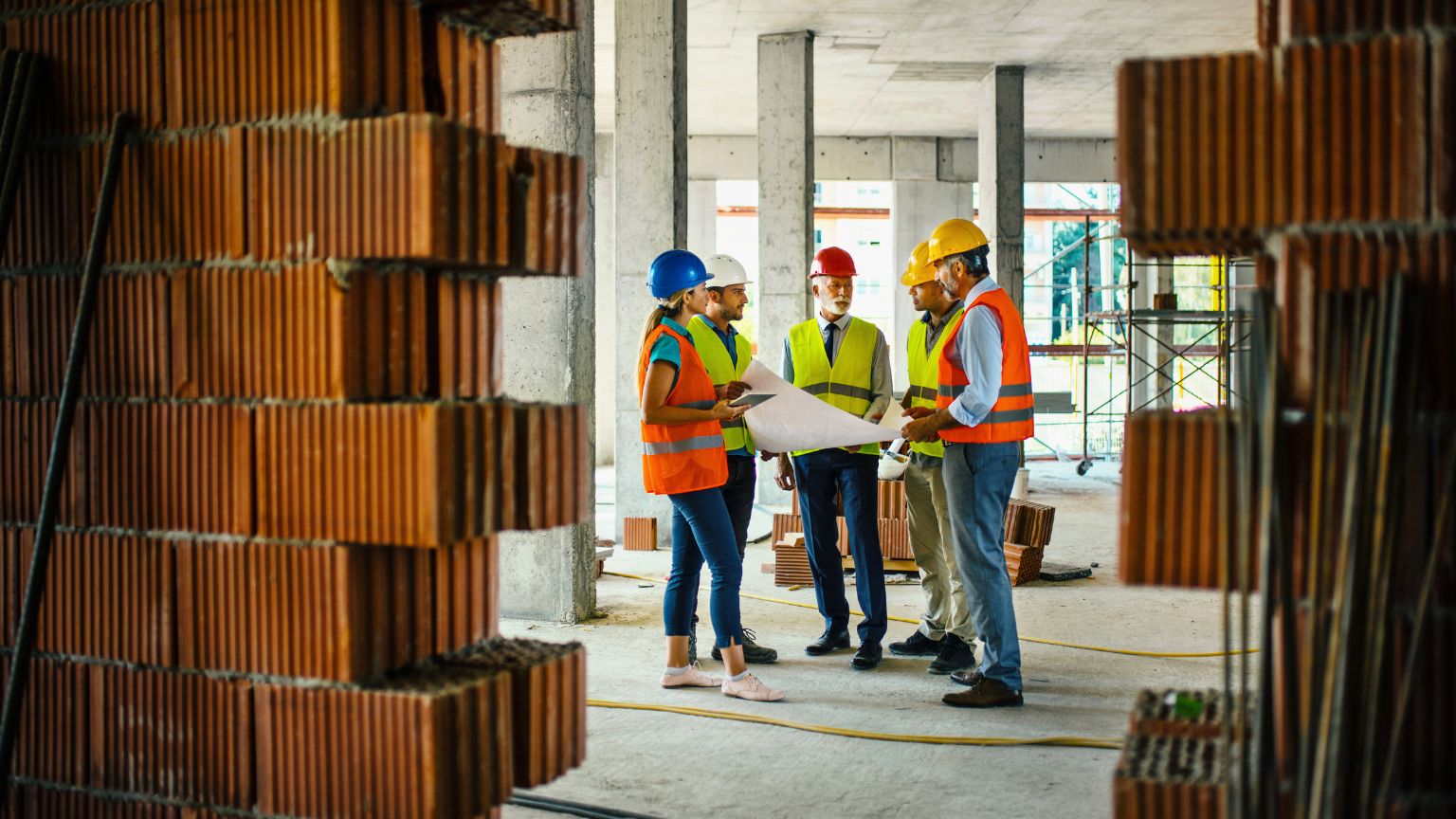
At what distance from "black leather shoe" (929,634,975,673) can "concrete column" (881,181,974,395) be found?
16.3 metres

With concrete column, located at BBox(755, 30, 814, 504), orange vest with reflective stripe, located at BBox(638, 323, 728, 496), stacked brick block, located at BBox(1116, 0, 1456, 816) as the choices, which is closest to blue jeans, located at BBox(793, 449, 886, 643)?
orange vest with reflective stripe, located at BBox(638, 323, 728, 496)

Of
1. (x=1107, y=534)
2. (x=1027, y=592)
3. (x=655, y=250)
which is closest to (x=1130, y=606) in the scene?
(x=1027, y=592)

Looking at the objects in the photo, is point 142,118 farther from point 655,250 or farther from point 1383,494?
point 655,250

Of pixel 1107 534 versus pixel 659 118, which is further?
pixel 1107 534

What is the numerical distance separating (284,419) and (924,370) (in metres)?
4.38

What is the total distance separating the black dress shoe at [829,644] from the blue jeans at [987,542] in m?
1.22

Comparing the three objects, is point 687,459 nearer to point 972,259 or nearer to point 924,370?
point 972,259

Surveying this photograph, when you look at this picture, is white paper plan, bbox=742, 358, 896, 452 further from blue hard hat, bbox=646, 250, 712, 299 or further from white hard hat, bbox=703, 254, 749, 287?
blue hard hat, bbox=646, 250, 712, 299

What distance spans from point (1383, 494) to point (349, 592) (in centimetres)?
227

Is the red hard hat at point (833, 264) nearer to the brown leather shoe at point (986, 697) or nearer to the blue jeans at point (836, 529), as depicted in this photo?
the blue jeans at point (836, 529)

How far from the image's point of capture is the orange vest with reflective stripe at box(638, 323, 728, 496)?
5277 millimetres

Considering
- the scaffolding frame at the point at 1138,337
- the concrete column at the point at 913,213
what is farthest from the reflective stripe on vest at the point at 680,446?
the concrete column at the point at 913,213

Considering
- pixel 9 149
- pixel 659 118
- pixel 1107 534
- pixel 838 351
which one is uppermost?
pixel 659 118

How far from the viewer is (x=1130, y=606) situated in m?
7.98
